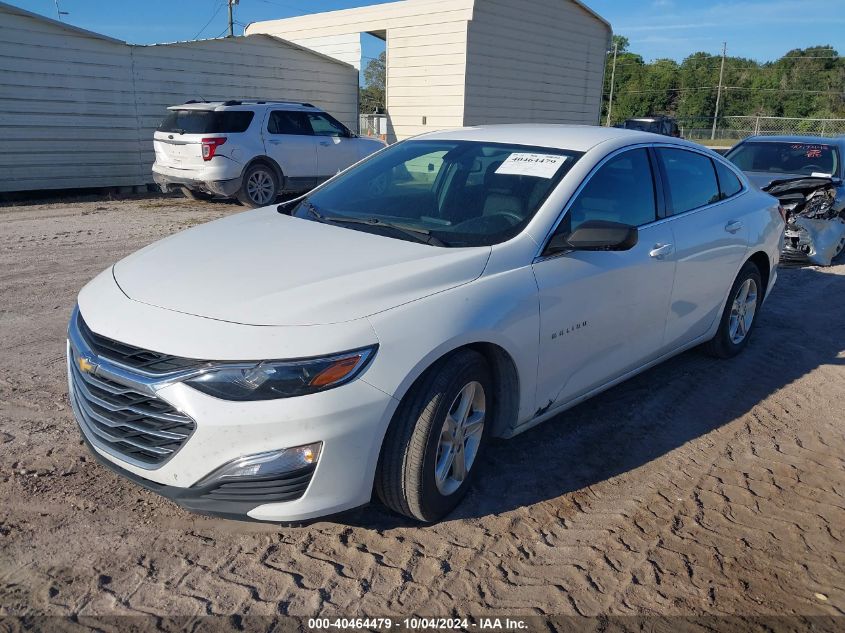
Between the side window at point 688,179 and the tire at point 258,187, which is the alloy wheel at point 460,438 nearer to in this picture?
the side window at point 688,179

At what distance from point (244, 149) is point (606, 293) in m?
9.61

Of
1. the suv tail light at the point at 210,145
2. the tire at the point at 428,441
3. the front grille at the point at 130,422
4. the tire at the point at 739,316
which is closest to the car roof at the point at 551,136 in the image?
the tire at the point at 739,316

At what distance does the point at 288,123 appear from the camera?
515 inches

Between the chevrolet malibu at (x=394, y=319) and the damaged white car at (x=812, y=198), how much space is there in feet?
16.0

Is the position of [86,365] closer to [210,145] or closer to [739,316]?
[739,316]

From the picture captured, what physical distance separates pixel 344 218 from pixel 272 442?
172cm

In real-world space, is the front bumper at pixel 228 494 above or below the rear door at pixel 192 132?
below

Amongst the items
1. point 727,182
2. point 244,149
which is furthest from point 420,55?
point 727,182

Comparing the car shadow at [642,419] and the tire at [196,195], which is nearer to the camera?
the car shadow at [642,419]

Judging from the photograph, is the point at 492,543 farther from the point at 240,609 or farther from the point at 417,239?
the point at 417,239

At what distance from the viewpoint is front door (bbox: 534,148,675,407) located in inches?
141

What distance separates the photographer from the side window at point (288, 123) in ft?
41.9

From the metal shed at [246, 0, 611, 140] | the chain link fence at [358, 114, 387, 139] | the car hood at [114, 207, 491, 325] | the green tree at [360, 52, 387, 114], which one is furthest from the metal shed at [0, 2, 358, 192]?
the car hood at [114, 207, 491, 325]

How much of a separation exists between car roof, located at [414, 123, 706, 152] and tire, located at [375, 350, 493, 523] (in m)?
1.61
